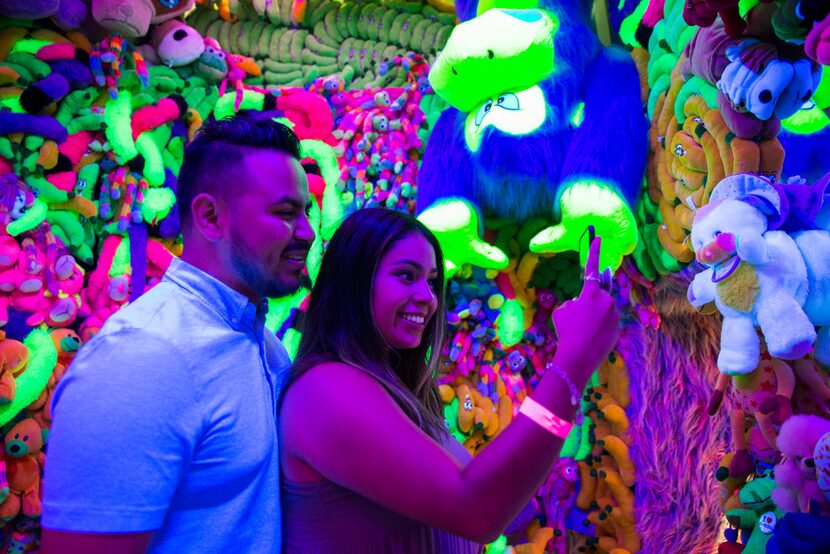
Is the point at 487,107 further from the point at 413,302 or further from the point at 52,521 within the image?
the point at 52,521

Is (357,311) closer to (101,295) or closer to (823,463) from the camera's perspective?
(823,463)

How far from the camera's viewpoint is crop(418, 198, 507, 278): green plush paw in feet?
7.01

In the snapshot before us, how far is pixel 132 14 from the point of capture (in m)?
2.07

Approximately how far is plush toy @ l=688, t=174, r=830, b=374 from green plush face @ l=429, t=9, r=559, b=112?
→ 0.89 meters

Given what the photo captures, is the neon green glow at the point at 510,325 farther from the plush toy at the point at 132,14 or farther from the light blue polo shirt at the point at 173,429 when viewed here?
the light blue polo shirt at the point at 173,429

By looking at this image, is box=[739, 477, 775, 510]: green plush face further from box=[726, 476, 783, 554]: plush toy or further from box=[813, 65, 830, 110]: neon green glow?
box=[813, 65, 830, 110]: neon green glow

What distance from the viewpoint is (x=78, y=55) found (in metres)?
2.01

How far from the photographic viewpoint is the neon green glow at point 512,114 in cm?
211

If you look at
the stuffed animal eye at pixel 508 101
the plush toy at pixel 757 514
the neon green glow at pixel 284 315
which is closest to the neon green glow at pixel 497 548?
the neon green glow at pixel 284 315

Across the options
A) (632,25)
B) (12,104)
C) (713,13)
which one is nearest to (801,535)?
(713,13)

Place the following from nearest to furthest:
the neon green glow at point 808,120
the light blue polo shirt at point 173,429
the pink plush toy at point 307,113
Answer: the light blue polo shirt at point 173,429, the neon green glow at point 808,120, the pink plush toy at point 307,113

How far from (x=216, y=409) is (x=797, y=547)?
0.80m

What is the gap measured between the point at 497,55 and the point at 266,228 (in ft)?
4.24

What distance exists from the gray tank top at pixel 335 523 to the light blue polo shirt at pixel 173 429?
3cm
